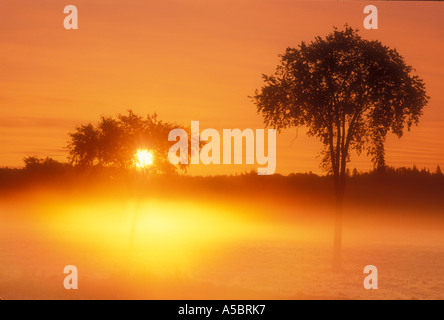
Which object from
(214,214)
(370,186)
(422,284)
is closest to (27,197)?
(214,214)

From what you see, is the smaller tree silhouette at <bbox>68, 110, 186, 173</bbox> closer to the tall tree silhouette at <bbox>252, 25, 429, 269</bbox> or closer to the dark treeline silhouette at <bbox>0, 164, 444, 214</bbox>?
the tall tree silhouette at <bbox>252, 25, 429, 269</bbox>

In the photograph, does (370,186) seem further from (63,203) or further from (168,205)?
(63,203)

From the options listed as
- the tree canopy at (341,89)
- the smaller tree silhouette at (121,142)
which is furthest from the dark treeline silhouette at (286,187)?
the tree canopy at (341,89)

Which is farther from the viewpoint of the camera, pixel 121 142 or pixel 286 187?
pixel 286 187

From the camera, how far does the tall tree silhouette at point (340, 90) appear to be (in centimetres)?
3366

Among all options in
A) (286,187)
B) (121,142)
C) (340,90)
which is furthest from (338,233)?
(286,187)

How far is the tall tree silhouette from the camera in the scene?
3366 cm

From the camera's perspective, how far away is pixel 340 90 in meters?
33.9

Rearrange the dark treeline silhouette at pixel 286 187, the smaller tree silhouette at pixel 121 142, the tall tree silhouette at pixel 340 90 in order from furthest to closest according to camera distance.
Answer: the dark treeline silhouette at pixel 286 187
the smaller tree silhouette at pixel 121 142
the tall tree silhouette at pixel 340 90

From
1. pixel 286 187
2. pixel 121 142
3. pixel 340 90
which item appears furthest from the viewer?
pixel 286 187

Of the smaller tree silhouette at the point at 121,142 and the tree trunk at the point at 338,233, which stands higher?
the smaller tree silhouette at the point at 121,142

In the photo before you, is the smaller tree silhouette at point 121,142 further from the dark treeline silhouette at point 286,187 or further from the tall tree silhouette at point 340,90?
the dark treeline silhouette at point 286,187

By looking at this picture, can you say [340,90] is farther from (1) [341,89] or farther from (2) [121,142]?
(2) [121,142]

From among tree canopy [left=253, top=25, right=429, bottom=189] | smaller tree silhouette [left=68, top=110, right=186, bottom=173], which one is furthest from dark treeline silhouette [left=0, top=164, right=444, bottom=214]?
tree canopy [left=253, top=25, right=429, bottom=189]
